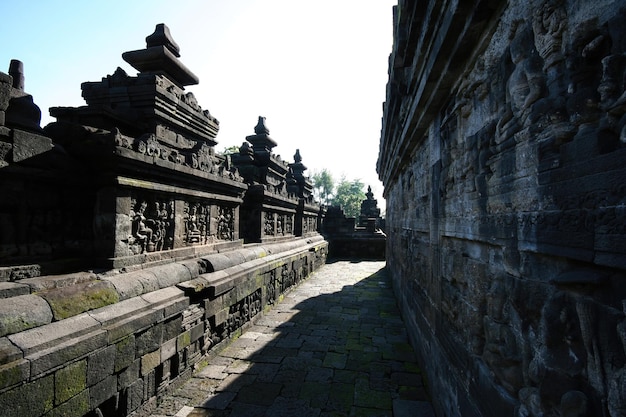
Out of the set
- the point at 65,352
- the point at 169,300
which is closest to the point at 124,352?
the point at 65,352

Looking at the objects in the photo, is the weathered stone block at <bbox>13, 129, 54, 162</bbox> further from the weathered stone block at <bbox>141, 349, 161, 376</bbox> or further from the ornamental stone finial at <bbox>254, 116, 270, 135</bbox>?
the ornamental stone finial at <bbox>254, 116, 270, 135</bbox>

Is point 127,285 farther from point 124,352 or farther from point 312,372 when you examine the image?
point 312,372

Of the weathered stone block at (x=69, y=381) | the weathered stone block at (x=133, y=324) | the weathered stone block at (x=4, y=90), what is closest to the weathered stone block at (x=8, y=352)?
the weathered stone block at (x=69, y=381)

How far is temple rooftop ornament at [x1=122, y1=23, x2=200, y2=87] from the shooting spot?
489 centimetres

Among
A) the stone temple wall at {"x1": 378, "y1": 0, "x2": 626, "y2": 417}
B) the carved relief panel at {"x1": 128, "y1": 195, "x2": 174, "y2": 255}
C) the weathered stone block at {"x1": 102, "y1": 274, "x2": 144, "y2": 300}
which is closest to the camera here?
the stone temple wall at {"x1": 378, "y1": 0, "x2": 626, "y2": 417}

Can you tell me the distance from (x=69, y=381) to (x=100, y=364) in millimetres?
254

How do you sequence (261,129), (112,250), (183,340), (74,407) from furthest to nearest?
(261,129), (183,340), (112,250), (74,407)

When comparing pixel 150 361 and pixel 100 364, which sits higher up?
pixel 100 364

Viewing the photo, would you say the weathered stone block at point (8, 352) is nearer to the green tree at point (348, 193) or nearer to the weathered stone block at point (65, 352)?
the weathered stone block at point (65, 352)

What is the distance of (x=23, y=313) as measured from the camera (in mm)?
2209

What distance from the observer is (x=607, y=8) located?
1.04 m

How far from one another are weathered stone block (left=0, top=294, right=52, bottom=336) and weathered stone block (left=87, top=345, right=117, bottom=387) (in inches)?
16.9

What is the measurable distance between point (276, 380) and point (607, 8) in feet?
13.1

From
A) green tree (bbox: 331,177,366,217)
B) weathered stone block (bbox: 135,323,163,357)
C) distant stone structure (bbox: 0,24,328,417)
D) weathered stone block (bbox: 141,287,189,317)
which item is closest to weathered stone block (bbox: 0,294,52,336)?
distant stone structure (bbox: 0,24,328,417)
